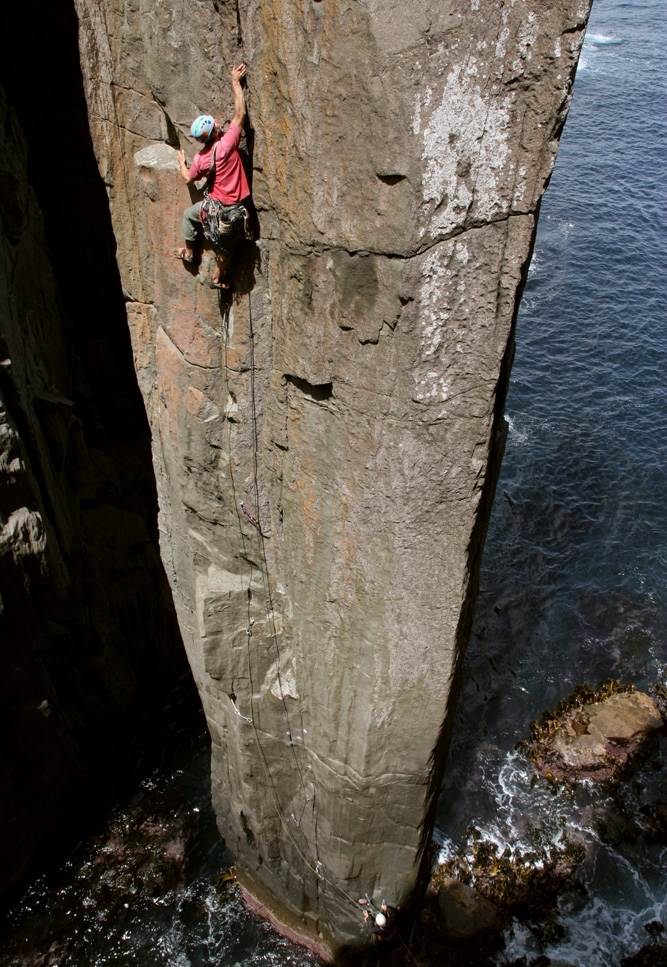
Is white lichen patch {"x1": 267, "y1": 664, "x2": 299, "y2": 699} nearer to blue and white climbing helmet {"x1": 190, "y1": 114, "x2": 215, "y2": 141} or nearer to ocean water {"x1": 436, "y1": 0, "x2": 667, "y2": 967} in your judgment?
ocean water {"x1": 436, "y1": 0, "x2": 667, "y2": 967}

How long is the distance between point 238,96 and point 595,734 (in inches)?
426

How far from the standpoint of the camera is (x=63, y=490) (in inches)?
402

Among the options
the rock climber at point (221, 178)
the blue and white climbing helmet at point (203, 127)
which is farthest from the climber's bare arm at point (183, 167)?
the blue and white climbing helmet at point (203, 127)

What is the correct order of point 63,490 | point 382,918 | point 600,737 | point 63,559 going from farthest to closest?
point 600,737
point 63,490
point 63,559
point 382,918

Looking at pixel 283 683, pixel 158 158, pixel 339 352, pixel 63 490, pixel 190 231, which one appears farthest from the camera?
pixel 63 490

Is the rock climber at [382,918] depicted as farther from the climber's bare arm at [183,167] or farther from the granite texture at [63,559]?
the climber's bare arm at [183,167]

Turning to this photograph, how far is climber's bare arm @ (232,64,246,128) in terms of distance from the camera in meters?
5.00

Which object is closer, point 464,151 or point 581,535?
point 464,151

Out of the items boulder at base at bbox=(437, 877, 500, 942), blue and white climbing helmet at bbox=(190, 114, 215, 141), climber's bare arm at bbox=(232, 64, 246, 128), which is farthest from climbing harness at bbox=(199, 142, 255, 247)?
boulder at base at bbox=(437, 877, 500, 942)

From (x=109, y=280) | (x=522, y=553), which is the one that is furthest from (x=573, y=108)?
(x=109, y=280)

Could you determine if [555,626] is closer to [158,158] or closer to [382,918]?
[382,918]

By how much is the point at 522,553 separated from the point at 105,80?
11.6 metres

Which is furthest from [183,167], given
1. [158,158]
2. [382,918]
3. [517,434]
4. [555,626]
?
[517,434]

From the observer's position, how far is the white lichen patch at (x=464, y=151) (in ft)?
14.3
